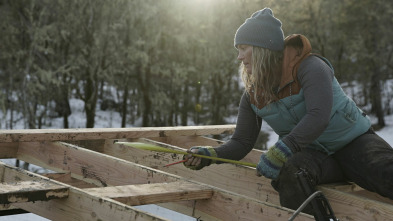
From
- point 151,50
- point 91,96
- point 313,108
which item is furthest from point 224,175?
point 151,50

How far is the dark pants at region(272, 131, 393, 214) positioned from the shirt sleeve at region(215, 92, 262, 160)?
493 mm

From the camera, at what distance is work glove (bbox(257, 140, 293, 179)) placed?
2695mm

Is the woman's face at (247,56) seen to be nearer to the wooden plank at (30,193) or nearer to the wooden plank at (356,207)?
the wooden plank at (356,207)

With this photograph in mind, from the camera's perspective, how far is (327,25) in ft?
80.5

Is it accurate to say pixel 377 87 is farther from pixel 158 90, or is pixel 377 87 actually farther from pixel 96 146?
pixel 96 146

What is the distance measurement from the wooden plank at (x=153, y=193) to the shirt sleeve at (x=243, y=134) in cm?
62

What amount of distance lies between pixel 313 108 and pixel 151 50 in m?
18.7

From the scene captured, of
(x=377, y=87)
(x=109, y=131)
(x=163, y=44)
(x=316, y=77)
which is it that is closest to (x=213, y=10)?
(x=163, y=44)

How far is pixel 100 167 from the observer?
338 cm

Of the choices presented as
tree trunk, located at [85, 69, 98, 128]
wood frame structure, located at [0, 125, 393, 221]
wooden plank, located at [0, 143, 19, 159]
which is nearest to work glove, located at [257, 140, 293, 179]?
wood frame structure, located at [0, 125, 393, 221]

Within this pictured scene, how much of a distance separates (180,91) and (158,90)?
1.85m

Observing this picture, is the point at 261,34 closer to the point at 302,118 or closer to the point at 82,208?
the point at 302,118

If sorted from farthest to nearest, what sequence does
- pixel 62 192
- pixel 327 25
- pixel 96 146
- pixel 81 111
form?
pixel 81 111 → pixel 327 25 → pixel 96 146 → pixel 62 192

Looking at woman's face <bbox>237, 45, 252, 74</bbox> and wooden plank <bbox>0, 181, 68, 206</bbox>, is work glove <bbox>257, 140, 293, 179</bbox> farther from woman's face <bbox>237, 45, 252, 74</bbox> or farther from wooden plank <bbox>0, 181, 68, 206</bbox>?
wooden plank <bbox>0, 181, 68, 206</bbox>
